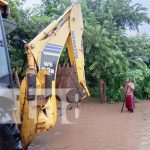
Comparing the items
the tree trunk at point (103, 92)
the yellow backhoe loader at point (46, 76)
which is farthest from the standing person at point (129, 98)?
the yellow backhoe loader at point (46, 76)

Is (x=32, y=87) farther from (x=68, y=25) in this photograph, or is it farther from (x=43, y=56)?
(x=68, y=25)

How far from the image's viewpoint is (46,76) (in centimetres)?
515

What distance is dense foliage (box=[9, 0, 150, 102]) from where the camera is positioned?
1161 centimetres

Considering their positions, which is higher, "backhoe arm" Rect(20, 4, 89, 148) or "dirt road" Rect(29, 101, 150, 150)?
"backhoe arm" Rect(20, 4, 89, 148)

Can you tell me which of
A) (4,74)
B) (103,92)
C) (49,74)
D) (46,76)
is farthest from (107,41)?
(4,74)

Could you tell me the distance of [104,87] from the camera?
13.1 m

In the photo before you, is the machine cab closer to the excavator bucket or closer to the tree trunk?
the excavator bucket

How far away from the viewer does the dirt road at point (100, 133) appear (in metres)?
6.79

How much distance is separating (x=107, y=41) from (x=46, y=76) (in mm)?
7452

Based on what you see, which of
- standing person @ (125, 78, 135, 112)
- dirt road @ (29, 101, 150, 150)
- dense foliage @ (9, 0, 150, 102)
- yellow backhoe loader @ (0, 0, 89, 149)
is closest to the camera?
yellow backhoe loader @ (0, 0, 89, 149)

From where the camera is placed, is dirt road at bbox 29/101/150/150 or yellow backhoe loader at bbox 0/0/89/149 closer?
yellow backhoe loader at bbox 0/0/89/149

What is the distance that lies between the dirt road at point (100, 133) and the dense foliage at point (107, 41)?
6.51ft

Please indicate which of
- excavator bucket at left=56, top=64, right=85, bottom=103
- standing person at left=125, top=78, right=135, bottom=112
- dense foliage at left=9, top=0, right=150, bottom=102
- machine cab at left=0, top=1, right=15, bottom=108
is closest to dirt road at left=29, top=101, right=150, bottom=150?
standing person at left=125, top=78, right=135, bottom=112

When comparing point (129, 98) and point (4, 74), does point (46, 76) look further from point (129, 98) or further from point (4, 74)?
point (129, 98)
